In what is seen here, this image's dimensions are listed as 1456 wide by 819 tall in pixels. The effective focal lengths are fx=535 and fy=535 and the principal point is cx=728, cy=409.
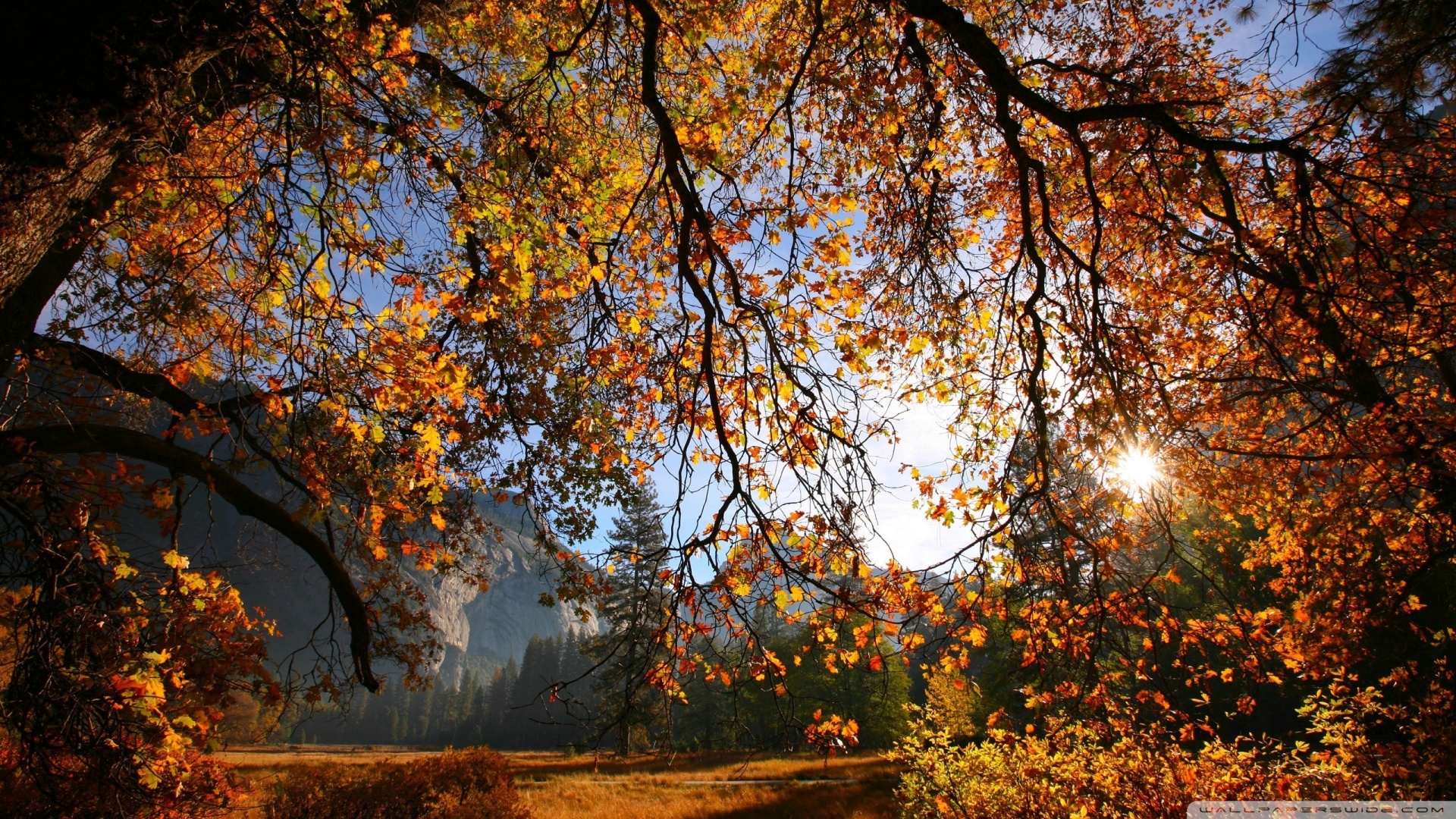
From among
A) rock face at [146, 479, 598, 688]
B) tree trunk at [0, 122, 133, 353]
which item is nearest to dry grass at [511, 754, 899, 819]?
tree trunk at [0, 122, 133, 353]

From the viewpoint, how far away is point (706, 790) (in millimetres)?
18016

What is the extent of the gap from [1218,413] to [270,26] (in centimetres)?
904

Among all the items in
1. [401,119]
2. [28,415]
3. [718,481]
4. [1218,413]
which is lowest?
[718,481]

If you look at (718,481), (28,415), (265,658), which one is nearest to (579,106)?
(718,481)

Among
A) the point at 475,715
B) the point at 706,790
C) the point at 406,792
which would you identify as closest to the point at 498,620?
the point at 475,715

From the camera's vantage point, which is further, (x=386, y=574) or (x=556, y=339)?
(x=386, y=574)

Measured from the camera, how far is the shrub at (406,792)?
30.1 feet

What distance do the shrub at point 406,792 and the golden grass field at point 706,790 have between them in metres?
2.49

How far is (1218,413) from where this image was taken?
636 cm

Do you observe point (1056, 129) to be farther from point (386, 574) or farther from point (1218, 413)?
point (386, 574)

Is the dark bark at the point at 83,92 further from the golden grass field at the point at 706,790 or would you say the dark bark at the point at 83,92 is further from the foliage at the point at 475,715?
the foliage at the point at 475,715

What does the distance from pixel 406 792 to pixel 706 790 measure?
11385mm

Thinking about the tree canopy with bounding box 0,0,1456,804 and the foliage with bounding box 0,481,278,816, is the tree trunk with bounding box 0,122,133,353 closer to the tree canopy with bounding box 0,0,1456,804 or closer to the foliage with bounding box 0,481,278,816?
the tree canopy with bounding box 0,0,1456,804

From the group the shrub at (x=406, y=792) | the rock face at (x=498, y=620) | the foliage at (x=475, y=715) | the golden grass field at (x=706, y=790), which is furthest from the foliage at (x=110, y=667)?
the rock face at (x=498, y=620)
